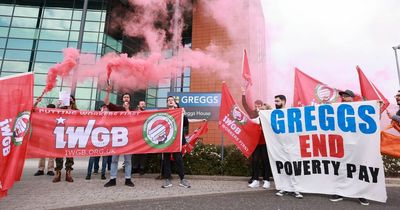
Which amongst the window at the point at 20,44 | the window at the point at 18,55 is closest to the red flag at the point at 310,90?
the window at the point at 18,55

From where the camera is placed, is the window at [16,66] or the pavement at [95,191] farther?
the window at [16,66]

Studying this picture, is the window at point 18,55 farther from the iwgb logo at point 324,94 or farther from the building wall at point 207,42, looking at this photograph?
the iwgb logo at point 324,94

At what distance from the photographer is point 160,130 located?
6566 millimetres

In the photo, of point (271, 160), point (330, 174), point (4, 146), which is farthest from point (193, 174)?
point (4, 146)

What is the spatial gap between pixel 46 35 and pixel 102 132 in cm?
2437

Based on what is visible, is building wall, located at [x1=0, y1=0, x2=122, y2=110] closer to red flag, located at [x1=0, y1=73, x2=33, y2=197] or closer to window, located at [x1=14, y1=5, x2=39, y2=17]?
window, located at [x1=14, y1=5, x2=39, y2=17]

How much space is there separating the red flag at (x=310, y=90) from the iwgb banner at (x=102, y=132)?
140 inches

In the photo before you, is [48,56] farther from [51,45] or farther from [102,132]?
[102,132]

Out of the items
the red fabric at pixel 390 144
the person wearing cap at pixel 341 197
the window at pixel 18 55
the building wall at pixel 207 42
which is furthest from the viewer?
the window at pixel 18 55

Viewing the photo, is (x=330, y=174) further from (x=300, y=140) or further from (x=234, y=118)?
(x=234, y=118)

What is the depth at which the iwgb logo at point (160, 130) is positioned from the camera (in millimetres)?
6473

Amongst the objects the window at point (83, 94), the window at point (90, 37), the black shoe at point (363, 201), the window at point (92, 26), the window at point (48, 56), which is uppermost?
the window at point (92, 26)

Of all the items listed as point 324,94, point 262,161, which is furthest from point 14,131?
point 324,94

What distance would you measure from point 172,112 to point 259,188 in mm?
2769
